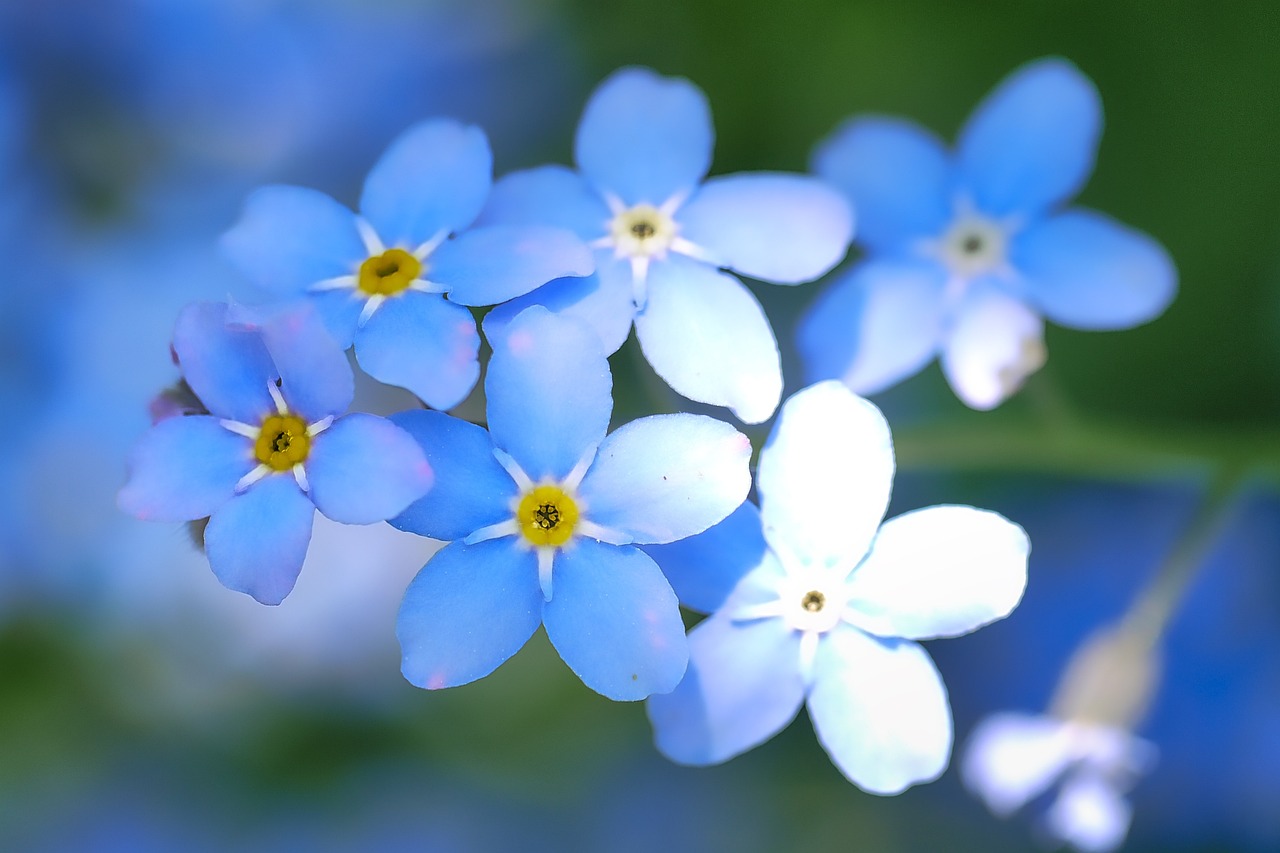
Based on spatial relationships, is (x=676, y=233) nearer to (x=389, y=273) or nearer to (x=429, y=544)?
(x=389, y=273)

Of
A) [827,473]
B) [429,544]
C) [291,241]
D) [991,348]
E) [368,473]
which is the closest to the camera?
[368,473]

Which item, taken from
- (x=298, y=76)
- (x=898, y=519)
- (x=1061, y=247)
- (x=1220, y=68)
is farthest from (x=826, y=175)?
(x=298, y=76)

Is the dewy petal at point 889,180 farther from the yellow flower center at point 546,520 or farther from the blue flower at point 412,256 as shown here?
the yellow flower center at point 546,520

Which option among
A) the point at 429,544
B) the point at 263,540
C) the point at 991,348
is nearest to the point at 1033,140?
the point at 991,348

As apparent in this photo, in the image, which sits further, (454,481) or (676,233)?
(676,233)

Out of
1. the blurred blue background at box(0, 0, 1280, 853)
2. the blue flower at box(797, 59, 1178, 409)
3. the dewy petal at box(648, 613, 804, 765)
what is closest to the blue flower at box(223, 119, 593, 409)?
the dewy petal at box(648, 613, 804, 765)

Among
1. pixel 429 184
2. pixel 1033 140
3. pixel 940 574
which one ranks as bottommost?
pixel 940 574
